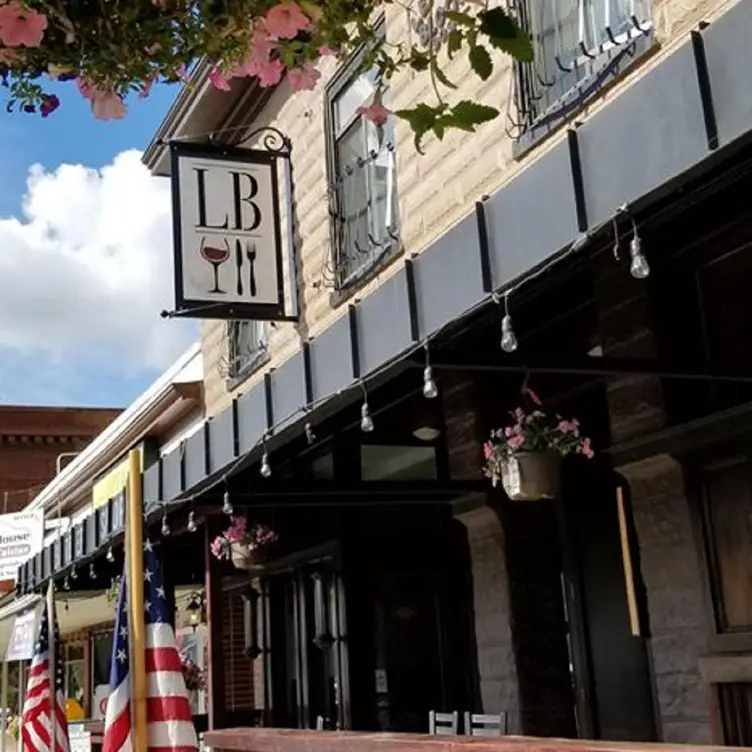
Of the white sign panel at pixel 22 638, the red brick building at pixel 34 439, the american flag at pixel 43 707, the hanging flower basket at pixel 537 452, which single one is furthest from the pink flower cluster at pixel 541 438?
the red brick building at pixel 34 439

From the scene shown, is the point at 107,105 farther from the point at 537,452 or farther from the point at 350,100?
the point at 350,100

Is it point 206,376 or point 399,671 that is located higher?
point 206,376

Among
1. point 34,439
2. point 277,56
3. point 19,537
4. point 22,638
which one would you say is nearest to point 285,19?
point 277,56

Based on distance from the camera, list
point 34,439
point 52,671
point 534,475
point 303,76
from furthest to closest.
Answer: point 34,439, point 52,671, point 534,475, point 303,76

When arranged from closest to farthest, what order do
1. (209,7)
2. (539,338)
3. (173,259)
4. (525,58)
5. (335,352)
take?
(525,58)
(209,7)
(335,352)
(539,338)
(173,259)

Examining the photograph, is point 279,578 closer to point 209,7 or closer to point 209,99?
point 209,99

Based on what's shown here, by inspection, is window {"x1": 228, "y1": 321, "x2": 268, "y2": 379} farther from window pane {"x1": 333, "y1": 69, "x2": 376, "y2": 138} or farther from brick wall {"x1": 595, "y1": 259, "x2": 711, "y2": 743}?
brick wall {"x1": 595, "y1": 259, "x2": 711, "y2": 743}

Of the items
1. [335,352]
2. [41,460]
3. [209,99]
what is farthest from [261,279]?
[41,460]

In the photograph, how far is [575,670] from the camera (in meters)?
7.60

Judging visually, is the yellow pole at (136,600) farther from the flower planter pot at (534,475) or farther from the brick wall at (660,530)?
the brick wall at (660,530)

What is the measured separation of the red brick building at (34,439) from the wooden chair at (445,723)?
22.1 metres

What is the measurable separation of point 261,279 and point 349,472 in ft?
5.55

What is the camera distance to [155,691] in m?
5.40

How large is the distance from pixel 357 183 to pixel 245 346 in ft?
9.21
